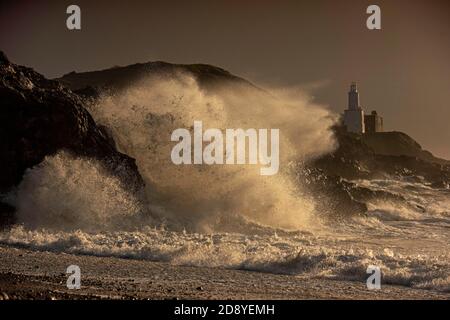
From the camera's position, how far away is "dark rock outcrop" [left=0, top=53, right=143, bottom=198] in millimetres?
21234

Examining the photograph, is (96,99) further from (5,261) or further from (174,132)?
(5,261)

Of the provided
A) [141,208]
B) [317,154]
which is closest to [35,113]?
[141,208]

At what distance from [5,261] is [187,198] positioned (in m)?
11.2

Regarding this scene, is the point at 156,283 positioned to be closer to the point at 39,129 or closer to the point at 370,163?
the point at 39,129

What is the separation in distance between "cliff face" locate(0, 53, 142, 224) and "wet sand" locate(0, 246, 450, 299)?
636 cm

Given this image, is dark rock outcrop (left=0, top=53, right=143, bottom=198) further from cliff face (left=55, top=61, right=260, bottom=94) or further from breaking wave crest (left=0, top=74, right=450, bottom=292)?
cliff face (left=55, top=61, right=260, bottom=94)

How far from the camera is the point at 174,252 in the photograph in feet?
52.5

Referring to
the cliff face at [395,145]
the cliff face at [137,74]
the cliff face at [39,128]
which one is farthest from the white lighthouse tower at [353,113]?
the cliff face at [39,128]

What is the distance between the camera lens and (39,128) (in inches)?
860

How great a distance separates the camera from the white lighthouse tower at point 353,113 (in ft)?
343

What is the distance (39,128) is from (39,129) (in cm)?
3

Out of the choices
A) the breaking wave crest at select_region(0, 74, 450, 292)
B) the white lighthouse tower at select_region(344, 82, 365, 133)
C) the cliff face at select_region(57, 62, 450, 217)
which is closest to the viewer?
→ the breaking wave crest at select_region(0, 74, 450, 292)

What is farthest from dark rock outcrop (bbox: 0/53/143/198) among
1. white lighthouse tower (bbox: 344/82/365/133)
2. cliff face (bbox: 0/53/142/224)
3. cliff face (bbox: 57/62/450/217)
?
white lighthouse tower (bbox: 344/82/365/133)
